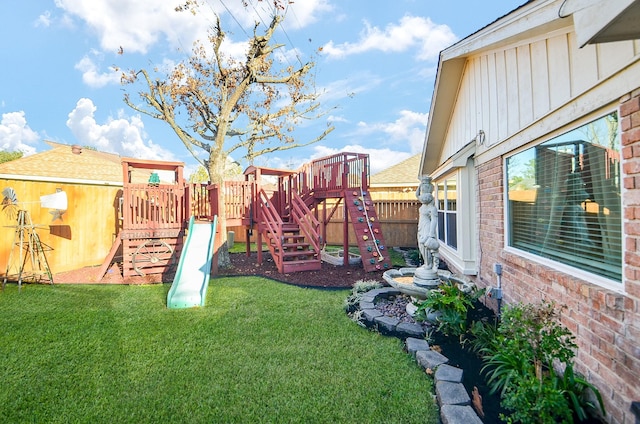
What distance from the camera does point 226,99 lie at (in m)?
9.05

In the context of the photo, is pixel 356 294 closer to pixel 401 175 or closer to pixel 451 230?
pixel 451 230

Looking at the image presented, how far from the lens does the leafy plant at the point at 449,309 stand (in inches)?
130

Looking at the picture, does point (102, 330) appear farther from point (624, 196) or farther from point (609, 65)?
point (609, 65)

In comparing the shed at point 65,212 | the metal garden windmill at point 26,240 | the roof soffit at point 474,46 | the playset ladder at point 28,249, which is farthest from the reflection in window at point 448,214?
the shed at point 65,212

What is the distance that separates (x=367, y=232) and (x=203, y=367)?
18.2ft

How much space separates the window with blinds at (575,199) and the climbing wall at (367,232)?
13.6 ft

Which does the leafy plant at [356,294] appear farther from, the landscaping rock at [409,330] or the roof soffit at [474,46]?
the roof soffit at [474,46]

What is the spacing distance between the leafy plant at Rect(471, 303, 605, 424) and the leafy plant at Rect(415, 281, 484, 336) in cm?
70

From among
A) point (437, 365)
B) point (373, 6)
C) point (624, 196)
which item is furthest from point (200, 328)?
point (373, 6)

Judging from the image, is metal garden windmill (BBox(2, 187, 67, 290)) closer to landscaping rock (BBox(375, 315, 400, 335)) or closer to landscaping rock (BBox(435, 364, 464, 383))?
landscaping rock (BBox(375, 315, 400, 335))

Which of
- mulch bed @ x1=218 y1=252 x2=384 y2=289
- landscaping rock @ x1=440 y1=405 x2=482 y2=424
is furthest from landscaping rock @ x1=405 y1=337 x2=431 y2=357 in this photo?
mulch bed @ x1=218 y1=252 x2=384 y2=289

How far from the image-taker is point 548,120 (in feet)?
8.80

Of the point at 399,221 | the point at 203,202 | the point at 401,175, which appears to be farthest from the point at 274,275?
the point at 401,175

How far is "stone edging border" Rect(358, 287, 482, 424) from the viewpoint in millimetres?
2092
